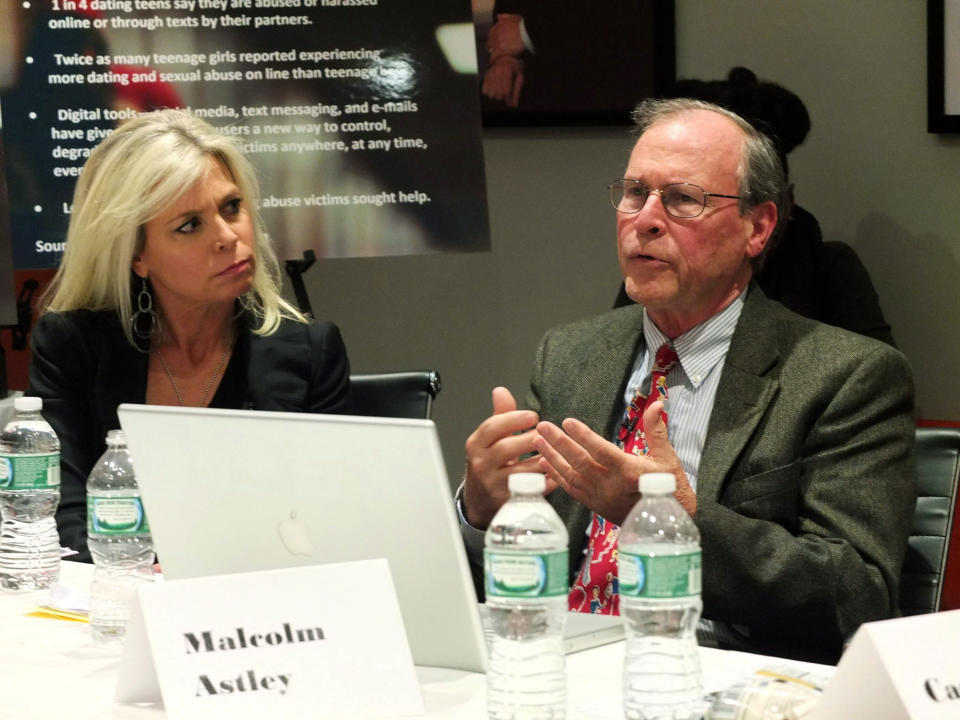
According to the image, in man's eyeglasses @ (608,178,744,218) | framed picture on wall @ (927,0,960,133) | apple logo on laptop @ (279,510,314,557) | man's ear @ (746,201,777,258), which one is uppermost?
framed picture on wall @ (927,0,960,133)

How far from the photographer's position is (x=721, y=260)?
248 cm

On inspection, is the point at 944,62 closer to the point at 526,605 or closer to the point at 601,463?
the point at 601,463

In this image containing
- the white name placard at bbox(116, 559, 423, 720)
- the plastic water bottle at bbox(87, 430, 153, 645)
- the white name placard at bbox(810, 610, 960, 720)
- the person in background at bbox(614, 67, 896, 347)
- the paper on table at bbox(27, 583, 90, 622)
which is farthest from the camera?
the person in background at bbox(614, 67, 896, 347)

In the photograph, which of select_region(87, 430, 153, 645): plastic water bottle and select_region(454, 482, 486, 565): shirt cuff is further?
select_region(454, 482, 486, 565): shirt cuff

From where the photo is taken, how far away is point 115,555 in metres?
2.01

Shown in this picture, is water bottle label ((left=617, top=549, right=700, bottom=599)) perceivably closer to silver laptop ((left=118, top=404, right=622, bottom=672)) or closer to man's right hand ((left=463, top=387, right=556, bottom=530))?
silver laptop ((left=118, top=404, right=622, bottom=672))

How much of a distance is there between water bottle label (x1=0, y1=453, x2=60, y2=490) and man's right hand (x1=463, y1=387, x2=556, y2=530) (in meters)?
0.68

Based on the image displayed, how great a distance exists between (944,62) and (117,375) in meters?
2.53

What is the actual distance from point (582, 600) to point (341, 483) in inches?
38.0

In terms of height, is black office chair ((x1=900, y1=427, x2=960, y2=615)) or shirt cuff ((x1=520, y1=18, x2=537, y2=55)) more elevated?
shirt cuff ((x1=520, y1=18, x2=537, y2=55))

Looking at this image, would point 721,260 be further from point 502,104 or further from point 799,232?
point 502,104

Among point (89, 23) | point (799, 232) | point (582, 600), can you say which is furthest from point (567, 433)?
point (89, 23)

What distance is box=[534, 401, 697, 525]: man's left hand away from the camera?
77.0 inches

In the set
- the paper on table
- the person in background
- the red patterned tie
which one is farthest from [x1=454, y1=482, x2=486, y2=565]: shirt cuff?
the person in background
